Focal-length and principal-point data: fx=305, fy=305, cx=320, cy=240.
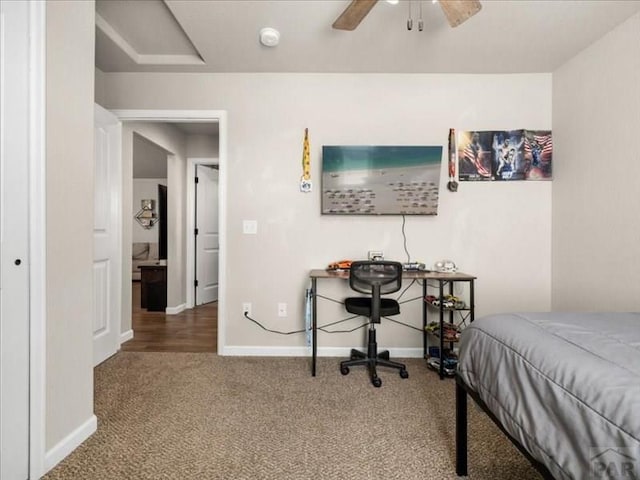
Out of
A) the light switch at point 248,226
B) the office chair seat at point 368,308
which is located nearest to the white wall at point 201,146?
the light switch at point 248,226

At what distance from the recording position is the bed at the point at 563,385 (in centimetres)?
63

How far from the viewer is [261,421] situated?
5.81ft

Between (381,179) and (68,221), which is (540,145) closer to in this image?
(381,179)

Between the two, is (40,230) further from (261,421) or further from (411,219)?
(411,219)

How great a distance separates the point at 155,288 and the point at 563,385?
4568mm

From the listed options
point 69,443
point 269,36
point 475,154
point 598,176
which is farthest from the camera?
point 475,154

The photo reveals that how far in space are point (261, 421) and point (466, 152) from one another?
2673 mm

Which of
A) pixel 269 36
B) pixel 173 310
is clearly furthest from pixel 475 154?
pixel 173 310

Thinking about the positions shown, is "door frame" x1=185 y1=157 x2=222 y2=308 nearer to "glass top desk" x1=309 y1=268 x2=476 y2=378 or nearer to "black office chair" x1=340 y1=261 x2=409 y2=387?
"glass top desk" x1=309 y1=268 x2=476 y2=378

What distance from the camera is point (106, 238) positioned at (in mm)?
2668

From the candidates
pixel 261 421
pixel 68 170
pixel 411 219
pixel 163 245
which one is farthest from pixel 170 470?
pixel 163 245

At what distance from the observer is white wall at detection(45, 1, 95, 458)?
4.63ft

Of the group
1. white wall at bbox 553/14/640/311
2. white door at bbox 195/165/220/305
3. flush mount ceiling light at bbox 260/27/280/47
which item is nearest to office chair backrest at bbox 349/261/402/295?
white wall at bbox 553/14/640/311

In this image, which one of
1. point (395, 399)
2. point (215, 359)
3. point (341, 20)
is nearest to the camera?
point (341, 20)
